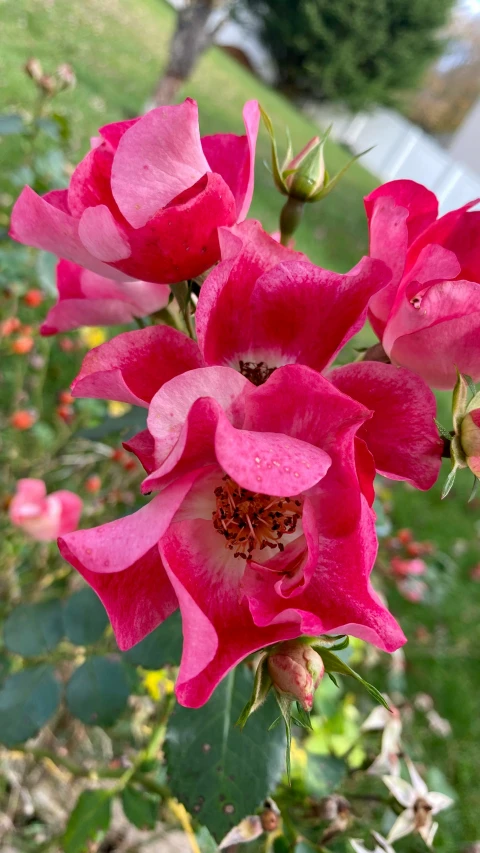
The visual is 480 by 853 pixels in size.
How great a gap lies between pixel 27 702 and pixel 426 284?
0.71m

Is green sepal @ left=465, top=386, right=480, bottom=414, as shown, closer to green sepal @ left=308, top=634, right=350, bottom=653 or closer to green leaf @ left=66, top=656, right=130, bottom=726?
green sepal @ left=308, top=634, right=350, bottom=653

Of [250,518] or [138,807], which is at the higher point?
[250,518]

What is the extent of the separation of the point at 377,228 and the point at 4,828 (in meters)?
1.29

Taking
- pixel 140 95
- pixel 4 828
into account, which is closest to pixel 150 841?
pixel 4 828

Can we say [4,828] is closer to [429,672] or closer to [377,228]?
[377,228]

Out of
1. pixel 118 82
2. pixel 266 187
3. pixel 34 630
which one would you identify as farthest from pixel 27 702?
pixel 118 82

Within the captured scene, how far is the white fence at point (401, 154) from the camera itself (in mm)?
12117

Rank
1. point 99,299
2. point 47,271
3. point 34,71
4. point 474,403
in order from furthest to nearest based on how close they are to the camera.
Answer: point 34,71, point 47,271, point 99,299, point 474,403

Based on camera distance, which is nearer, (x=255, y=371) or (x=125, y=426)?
(x=255, y=371)

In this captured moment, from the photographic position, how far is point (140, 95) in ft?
21.2

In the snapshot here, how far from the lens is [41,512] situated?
42.1 inches

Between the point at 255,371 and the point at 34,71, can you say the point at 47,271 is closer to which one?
the point at 34,71

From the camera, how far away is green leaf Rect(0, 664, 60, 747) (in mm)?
790

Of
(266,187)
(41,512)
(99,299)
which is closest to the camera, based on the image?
(99,299)
